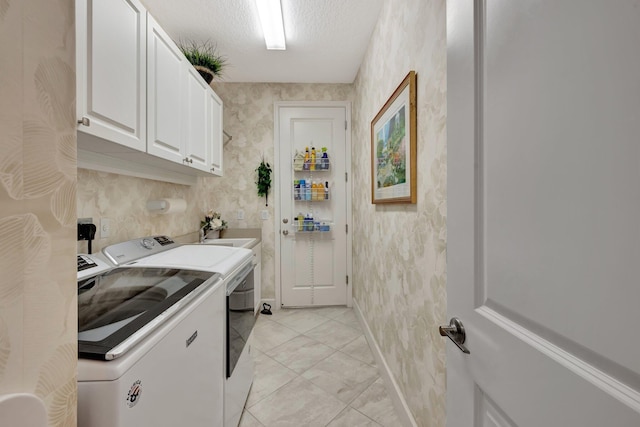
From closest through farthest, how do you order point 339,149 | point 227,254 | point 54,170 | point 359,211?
point 54,170 → point 227,254 → point 359,211 → point 339,149

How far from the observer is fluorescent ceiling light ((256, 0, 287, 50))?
193cm

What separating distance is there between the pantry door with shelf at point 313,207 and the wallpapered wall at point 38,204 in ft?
8.78

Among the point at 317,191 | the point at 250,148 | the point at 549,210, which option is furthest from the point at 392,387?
the point at 250,148

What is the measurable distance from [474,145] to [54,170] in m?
0.81

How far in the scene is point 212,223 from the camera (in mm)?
2900

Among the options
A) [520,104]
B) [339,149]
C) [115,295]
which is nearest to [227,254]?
[115,295]

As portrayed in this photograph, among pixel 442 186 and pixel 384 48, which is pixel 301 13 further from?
pixel 442 186

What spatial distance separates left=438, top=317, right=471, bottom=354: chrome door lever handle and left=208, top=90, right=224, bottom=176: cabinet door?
2.19 metres

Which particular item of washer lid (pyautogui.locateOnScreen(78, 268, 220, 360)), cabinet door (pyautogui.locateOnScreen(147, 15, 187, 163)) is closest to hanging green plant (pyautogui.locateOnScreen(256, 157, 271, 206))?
cabinet door (pyautogui.locateOnScreen(147, 15, 187, 163))

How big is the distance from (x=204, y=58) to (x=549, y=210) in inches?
99.1

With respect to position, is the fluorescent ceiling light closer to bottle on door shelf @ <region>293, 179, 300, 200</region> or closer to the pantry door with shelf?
the pantry door with shelf

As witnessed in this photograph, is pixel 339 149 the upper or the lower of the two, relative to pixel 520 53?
upper

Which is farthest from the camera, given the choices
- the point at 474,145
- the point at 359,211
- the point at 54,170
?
the point at 359,211

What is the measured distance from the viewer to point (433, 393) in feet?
3.86
